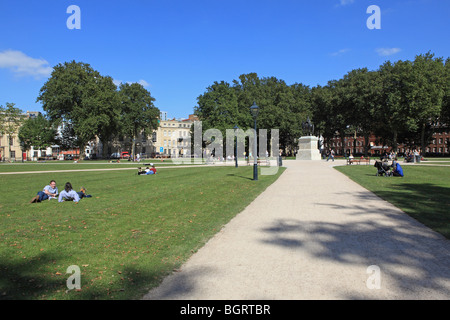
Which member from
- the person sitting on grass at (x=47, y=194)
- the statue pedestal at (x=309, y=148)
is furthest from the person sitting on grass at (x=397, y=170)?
the statue pedestal at (x=309, y=148)

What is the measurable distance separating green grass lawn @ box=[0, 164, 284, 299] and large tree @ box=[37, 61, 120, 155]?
1954 inches

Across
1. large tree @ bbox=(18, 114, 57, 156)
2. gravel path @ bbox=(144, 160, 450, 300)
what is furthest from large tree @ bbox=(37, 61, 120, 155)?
gravel path @ bbox=(144, 160, 450, 300)

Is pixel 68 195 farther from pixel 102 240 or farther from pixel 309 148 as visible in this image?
pixel 309 148

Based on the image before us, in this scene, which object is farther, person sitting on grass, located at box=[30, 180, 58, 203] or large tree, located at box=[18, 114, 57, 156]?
large tree, located at box=[18, 114, 57, 156]

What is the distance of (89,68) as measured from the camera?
6344 centimetres

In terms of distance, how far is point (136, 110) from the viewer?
2894 inches

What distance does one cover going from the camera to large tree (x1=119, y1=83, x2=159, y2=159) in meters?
72.4

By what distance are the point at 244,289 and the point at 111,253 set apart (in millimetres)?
2621

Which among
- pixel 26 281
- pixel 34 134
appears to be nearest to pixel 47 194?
pixel 26 281

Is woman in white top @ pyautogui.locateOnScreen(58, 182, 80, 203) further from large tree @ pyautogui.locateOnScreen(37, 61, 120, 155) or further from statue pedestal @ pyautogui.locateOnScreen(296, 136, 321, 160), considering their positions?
large tree @ pyautogui.locateOnScreen(37, 61, 120, 155)

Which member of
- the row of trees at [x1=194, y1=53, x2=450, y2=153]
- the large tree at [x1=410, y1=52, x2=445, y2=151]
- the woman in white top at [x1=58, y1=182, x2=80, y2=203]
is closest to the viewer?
the woman in white top at [x1=58, y1=182, x2=80, y2=203]

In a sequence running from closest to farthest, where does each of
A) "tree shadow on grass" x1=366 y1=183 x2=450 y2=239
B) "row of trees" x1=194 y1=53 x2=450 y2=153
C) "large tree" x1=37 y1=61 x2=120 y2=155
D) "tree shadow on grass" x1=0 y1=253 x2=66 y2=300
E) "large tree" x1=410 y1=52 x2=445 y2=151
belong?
"tree shadow on grass" x1=0 y1=253 x2=66 y2=300 → "tree shadow on grass" x1=366 y1=183 x2=450 y2=239 → "large tree" x1=410 y1=52 x2=445 y2=151 → "row of trees" x1=194 y1=53 x2=450 y2=153 → "large tree" x1=37 y1=61 x2=120 y2=155
